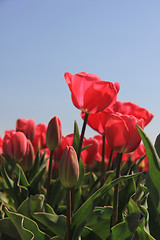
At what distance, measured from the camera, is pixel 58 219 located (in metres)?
0.72

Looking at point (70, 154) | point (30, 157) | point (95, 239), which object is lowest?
point (95, 239)

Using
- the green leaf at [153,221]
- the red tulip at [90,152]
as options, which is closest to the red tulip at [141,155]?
the red tulip at [90,152]

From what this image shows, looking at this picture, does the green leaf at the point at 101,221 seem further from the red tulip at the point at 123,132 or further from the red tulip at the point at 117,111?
the red tulip at the point at 117,111

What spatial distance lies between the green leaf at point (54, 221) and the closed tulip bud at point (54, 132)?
0.29 meters

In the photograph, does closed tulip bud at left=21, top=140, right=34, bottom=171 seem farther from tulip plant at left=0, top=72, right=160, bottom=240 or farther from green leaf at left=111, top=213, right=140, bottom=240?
green leaf at left=111, top=213, right=140, bottom=240

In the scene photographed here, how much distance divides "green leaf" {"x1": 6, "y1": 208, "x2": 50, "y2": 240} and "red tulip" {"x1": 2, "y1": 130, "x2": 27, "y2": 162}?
44 centimetres

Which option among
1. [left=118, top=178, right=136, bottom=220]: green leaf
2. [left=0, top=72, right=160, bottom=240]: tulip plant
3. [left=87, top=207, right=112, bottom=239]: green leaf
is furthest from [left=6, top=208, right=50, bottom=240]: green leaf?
[left=118, top=178, right=136, bottom=220]: green leaf

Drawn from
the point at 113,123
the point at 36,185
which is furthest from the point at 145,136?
the point at 36,185

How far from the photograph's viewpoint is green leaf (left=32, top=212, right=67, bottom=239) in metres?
0.69

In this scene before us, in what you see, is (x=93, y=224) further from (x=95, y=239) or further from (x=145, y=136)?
(x=145, y=136)

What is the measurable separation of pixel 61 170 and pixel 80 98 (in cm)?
28

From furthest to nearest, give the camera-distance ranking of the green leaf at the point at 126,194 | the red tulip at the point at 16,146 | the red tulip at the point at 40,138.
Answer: the red tulip at the point at 40,138
the red tulip at the point at 16,146
the green leaf at the point at 126,194

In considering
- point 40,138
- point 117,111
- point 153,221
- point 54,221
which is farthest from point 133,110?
point 40,138

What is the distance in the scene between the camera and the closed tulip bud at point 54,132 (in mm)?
945
